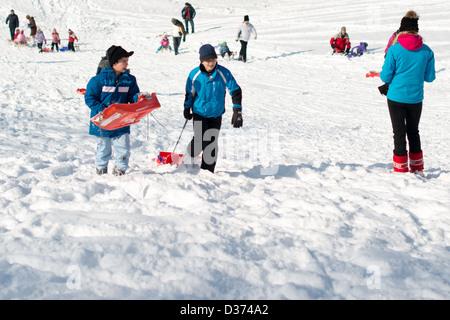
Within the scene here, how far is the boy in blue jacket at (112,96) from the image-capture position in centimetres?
418

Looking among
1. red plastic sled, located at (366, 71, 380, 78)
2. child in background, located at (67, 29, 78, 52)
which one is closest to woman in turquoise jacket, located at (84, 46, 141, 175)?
red plastic sled, located at (366, 71, 380, 78)

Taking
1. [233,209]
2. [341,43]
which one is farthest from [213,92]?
[341,43]

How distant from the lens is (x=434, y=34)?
19688 millimetres

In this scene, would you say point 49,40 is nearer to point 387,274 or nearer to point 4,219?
point 4,219

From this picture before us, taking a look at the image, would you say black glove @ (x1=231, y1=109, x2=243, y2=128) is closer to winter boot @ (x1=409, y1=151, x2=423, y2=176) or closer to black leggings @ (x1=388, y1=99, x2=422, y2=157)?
black leggings @ (x1=388, y1=99, x2=422, y2=157)

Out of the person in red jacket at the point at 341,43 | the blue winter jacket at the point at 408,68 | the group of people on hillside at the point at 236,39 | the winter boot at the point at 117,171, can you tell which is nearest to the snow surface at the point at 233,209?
the winter boot at the point at 117,171

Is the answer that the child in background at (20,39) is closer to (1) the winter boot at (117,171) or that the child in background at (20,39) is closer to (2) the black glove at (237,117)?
(1) the winter boot at (117,171)

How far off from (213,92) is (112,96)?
3.78 ft

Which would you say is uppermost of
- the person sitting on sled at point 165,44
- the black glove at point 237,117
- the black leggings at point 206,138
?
the person sitting on sled at point 165,44

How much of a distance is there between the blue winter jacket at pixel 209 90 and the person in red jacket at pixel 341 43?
1371 cm

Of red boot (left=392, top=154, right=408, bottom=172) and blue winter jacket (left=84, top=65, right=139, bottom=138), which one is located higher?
blue winter jacket (left=84, top=65, right=139, bottom=138)

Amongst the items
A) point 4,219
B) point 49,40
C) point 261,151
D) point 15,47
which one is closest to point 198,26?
point 49,40

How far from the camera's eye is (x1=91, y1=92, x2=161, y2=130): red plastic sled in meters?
4.11
